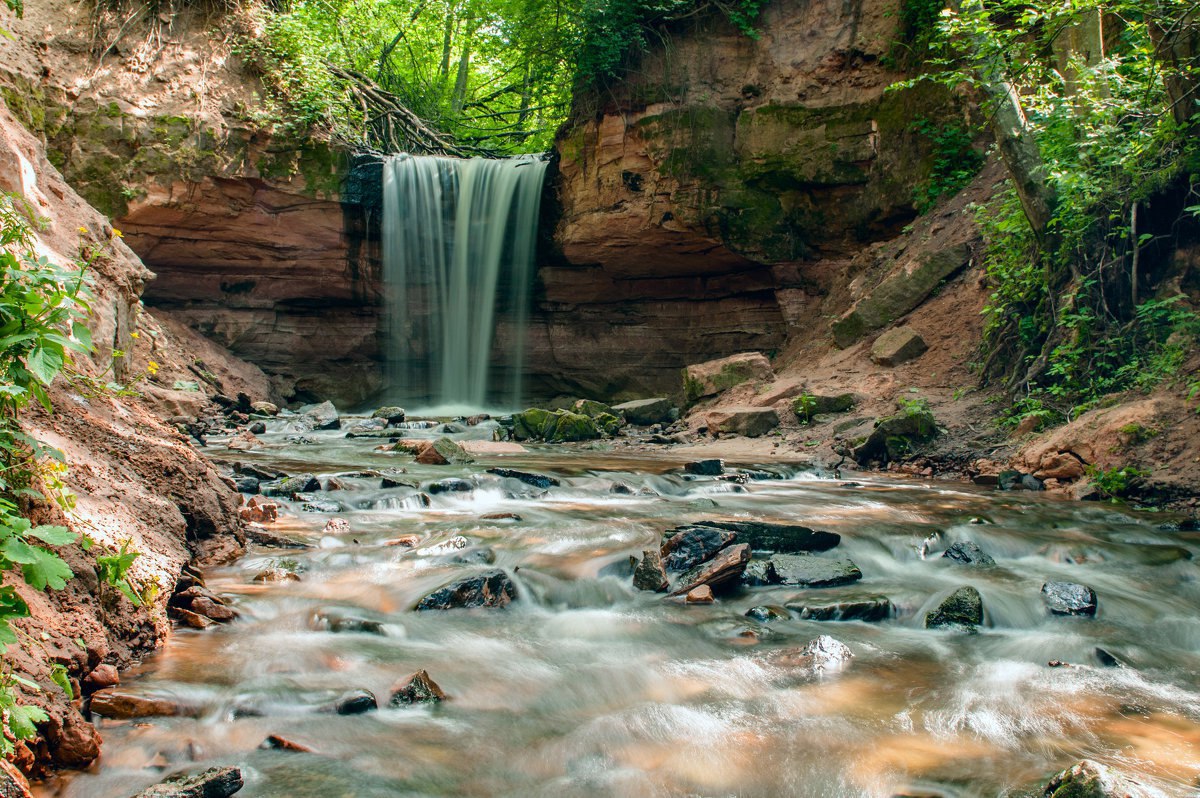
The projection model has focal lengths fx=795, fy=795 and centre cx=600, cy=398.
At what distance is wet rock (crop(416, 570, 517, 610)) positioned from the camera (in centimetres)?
→ 396

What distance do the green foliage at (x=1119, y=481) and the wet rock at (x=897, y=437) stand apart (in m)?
2.22

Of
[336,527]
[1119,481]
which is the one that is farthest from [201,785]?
[1119,481]

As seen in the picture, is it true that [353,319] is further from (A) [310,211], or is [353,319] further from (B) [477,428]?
(B) [477,428]

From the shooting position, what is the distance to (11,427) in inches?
94.0

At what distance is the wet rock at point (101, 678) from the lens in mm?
2604

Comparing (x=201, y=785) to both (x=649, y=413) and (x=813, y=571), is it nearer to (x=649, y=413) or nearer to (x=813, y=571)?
(x=813, y=571)

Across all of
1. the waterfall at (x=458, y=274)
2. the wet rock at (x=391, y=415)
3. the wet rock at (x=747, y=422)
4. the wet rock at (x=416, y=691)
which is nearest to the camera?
the wet rock at (x=416, y=691)

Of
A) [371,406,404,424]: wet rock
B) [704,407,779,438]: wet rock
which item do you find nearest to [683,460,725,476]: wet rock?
[704,407,779,438]: wet rock

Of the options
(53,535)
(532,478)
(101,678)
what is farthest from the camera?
(532,478)

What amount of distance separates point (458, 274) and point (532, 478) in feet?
31.4

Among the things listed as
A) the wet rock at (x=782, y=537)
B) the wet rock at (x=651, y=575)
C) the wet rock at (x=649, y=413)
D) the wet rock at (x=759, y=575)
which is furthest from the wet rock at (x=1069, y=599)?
the wet rock at (x=649, y=413)

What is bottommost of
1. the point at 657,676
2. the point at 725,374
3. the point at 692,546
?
the point at 657,676

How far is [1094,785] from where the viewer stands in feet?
7.07

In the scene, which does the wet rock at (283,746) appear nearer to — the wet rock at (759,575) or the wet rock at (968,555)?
the wet rock at (759,575)
